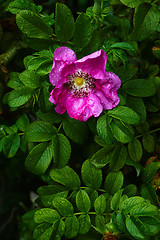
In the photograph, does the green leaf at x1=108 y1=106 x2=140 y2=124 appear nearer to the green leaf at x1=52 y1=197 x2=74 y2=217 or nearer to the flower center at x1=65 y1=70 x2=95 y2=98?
the flower center at x1=65 y1=70 x2=95 y2=98

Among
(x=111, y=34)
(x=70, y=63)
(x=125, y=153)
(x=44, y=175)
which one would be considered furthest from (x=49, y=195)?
(x=111, y=34)

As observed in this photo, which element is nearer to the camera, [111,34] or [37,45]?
[37,45]

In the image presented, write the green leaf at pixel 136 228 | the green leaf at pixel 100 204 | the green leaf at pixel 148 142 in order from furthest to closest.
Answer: the green leaf at pixel 148 142, the green leaf at pixel 100 204, the green leaf at pixel 136 228

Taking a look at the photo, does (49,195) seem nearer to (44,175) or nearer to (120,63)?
(44,175)

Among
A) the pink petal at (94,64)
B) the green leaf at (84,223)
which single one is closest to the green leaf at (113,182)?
the green leaf at (84,223)

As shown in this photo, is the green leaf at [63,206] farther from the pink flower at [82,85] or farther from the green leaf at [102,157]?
the pink flower at [82,85]

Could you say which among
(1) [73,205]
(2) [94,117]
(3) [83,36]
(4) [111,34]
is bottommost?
(1) [73,205]

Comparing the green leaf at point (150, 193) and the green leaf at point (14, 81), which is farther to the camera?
the green leaf at point (14, 81)
